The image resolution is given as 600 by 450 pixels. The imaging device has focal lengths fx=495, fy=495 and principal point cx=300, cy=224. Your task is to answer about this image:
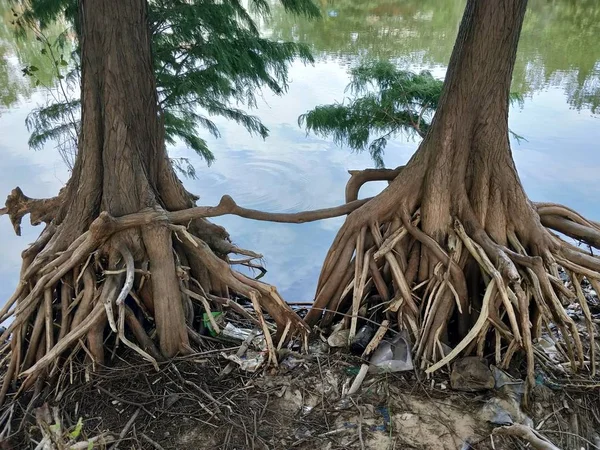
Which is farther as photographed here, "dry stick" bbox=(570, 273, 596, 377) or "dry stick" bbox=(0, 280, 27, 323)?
"dry stick" bbox=(0, 280, 27, 323)

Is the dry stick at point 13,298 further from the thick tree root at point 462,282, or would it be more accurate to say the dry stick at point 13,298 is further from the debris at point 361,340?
the debris at point 361,340

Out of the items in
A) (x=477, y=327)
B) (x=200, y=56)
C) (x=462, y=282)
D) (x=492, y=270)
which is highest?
(x=200, y=56)

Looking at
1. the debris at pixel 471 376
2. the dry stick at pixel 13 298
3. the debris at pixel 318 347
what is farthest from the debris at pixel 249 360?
the dry stick at pixel 13 298

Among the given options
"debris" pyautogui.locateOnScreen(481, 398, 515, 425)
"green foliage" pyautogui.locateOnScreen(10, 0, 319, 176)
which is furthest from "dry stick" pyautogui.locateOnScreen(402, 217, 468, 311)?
"green foliage" pyautogui.locateOnScreen(10, 0, 319, 176)

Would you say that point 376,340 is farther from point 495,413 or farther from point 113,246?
point 113,246

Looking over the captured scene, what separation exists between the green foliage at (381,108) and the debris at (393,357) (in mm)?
1286

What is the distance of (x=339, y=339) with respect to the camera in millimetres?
2553

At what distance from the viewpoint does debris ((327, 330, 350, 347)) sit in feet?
8.33

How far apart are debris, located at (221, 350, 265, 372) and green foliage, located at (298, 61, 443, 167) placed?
59.4 inches

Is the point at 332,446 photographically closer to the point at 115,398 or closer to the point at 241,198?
the point at 115,398

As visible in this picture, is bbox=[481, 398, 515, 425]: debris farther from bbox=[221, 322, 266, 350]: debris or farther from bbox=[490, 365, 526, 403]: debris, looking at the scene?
bbox=[221, 322, 266, 350]: debris

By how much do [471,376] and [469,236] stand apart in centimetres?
65

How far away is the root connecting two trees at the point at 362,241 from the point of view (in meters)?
2.25

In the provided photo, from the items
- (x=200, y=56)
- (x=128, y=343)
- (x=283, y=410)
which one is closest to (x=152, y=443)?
(x=128, y=343)
